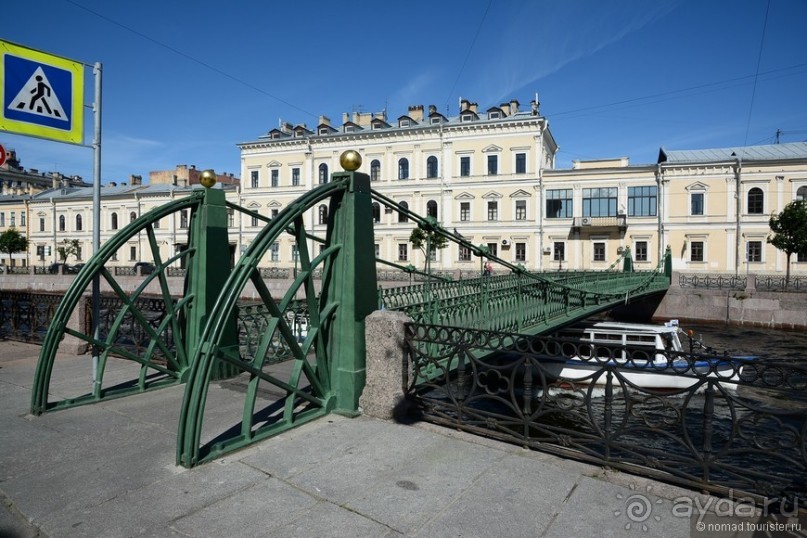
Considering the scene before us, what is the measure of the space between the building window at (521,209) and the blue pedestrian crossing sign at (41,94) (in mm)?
34491

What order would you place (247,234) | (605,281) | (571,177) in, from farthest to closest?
1. (247,234)
2. (571,177)
3. (605,281)

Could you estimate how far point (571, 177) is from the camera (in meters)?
35.7

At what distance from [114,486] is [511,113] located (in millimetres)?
40105

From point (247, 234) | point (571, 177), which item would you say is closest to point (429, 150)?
point (571, 177)

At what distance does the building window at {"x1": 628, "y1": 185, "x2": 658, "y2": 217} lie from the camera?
34.3 meters

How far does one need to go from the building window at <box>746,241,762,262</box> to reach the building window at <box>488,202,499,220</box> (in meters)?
16.6

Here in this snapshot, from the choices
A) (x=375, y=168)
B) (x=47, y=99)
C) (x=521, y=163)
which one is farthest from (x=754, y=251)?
(x=47, y=99)

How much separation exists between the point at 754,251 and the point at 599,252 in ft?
30.7

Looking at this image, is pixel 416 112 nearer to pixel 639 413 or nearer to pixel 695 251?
pixel 695 251

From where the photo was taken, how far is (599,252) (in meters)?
35.8

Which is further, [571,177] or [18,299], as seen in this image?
[571,177]

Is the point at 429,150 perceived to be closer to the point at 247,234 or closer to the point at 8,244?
the point at 247,234

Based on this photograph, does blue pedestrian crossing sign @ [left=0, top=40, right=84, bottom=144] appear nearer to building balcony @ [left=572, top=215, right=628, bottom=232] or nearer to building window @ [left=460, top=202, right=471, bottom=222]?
building balcony @ [left=572, top=215, right=628, bottom=232]

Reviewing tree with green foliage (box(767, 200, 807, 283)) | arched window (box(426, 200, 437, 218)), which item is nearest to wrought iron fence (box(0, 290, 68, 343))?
tree with green foliage (box(767, 200, 807, 283))
